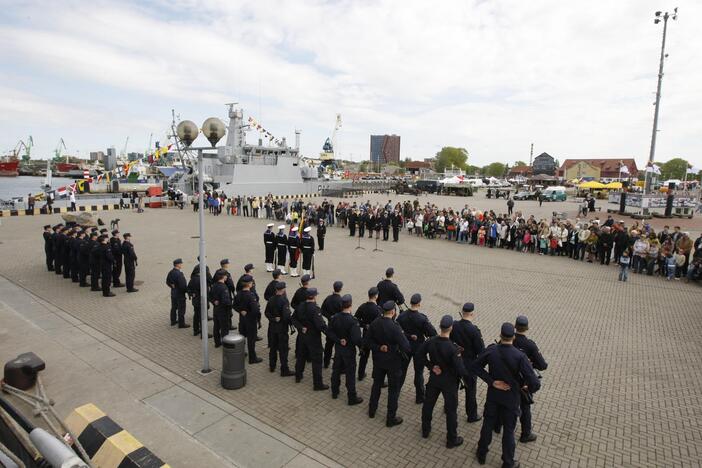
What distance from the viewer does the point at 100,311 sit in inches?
403

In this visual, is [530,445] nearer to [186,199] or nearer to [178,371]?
[178,371]

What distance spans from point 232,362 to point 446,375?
340 centimetres

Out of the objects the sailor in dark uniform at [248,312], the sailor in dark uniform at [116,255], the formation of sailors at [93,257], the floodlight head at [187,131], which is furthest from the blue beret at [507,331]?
the sailor in dark uniform at [116,255]

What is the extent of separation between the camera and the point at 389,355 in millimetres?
5844

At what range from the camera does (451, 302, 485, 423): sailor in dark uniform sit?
5.86m

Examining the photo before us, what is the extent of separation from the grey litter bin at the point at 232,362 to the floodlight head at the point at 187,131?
3387 millimetres

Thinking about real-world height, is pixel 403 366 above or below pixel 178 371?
above

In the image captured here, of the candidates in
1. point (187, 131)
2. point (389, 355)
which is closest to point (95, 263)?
point (187, 131)

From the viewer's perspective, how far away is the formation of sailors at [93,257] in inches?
452

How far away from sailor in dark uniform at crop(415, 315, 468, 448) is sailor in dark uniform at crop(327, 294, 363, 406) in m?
1.20

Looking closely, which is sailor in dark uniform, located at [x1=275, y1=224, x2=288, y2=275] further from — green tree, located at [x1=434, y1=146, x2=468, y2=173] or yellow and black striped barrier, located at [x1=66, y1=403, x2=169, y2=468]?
green tree, located at [x1=434, y1=146, x2=468, y2=173]

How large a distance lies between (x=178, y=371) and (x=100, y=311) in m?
4.32

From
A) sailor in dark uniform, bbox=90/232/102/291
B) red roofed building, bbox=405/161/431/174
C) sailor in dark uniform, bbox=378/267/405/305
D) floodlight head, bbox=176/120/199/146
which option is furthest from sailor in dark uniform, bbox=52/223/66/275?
red roofed building, bbox=405/161/431/174

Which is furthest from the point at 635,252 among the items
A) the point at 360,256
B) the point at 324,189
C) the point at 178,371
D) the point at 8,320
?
the point at 324,189
